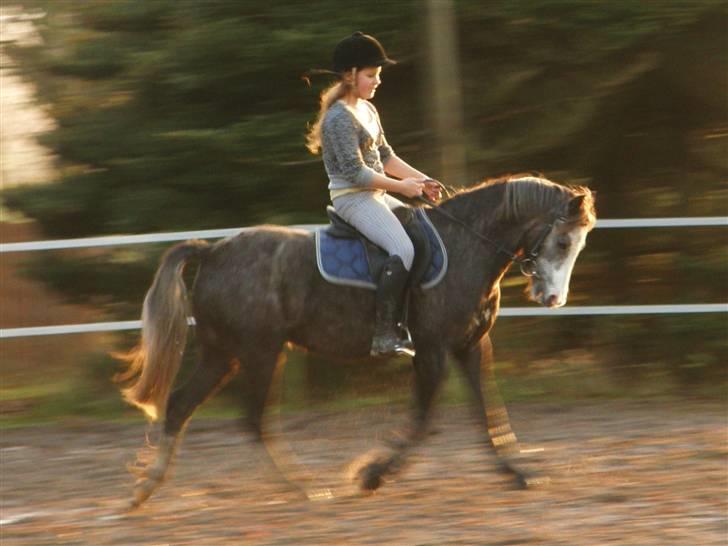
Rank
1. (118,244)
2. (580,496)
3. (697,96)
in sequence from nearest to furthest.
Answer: (580,496)
(118,244)
(697,96)

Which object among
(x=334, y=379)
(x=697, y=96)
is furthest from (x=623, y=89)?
(x=334, y=379)

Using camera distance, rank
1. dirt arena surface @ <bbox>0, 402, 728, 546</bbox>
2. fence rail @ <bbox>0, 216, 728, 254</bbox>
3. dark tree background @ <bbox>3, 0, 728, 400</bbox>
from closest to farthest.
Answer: dirt arena surface @ <bbox>0, 402, 728, 546</bbox>
fence rail @ <bbox>0, 216, 728, 254</bbox>
dark tree background @ <bbox>3, 0, 728, 400</bbox>

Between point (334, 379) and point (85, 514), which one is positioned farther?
point (334, 379)

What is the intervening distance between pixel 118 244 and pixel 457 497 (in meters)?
3.75

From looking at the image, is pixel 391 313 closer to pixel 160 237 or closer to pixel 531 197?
pixel 531 197

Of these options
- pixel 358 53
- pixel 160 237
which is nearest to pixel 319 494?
pixel 358 53

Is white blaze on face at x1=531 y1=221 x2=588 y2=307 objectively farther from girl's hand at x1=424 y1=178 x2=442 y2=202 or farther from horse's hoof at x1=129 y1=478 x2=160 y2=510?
horse's hoof at x1=129 y1=478 x2=160 y2=510

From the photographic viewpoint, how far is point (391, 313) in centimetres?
610

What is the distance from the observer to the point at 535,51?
9102 mm

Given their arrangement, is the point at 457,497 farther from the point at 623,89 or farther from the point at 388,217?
the point at 623,89

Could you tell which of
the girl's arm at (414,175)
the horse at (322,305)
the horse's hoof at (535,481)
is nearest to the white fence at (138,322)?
the girl's arm at (414,175)

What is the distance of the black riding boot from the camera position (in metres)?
6.04

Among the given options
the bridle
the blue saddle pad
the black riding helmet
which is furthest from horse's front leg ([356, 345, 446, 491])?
the black riding helmet

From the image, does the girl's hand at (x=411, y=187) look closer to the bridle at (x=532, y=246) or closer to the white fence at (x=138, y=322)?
the bridle at (x=532, y=246)
